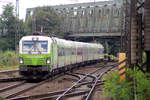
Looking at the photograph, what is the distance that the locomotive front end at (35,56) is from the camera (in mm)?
15180

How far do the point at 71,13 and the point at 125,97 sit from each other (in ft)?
163

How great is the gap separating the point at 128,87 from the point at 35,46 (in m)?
9.64

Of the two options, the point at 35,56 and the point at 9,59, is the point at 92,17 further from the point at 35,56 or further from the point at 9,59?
the point at 35,56

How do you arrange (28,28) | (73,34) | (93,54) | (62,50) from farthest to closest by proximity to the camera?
(73,34) < (28,28) < (93,54) < (62,50)

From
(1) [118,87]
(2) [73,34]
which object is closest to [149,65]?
(1) [118,87]

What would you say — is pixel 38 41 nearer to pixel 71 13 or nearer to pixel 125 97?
pixel 125 97

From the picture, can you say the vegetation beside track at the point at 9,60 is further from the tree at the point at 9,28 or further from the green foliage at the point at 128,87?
the green foliage at the point at 128,87

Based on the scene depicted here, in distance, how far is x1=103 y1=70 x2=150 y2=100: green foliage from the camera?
6.34 meters

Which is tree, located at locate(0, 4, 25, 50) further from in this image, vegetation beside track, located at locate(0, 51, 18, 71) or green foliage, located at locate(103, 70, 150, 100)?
green foliage, located at locate(103, 70, 150, 100)

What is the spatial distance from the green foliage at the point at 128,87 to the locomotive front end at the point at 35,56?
8.19 metres

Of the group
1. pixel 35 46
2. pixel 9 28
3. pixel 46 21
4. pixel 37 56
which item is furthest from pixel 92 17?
pixel 37 56

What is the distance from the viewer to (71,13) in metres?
55.3

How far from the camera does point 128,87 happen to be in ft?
22.7

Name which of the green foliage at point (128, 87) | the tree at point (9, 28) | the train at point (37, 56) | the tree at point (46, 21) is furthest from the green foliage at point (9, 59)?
the green foliage at point (128, 87)
